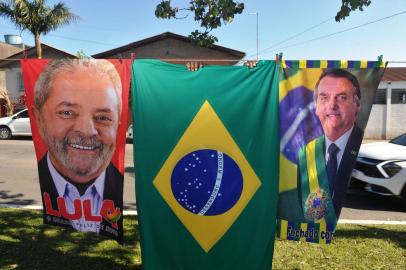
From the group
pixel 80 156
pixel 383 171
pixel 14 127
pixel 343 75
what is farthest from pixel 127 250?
pixel 14 127

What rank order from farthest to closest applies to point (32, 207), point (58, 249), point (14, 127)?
1. point (14, 127)
2. point (32, 207)
3. point (58, 249)

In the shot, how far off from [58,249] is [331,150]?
3.37 m

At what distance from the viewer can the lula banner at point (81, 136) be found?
3.67 m

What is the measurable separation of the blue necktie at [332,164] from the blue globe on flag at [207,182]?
829 millimetres

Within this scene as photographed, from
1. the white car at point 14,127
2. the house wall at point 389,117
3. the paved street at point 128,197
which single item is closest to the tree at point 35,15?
the white car at point 14,127

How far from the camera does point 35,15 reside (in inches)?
806

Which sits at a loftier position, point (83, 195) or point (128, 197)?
point (83, 195)

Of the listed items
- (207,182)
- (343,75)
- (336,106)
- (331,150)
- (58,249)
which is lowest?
(58,249)

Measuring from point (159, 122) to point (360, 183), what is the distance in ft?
16.2

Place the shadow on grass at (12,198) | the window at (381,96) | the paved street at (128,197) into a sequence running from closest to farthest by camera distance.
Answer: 1. the paved street at (128,197)
2. the shadow on grass at (12,198)
3. the window at (381,96)

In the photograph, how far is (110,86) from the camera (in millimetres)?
3670

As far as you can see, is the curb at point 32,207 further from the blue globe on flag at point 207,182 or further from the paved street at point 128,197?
the blue globe on flag at point 207,182

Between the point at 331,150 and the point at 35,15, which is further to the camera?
the point at 35,15

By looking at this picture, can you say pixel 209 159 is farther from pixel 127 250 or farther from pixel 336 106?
pixel 127 250
